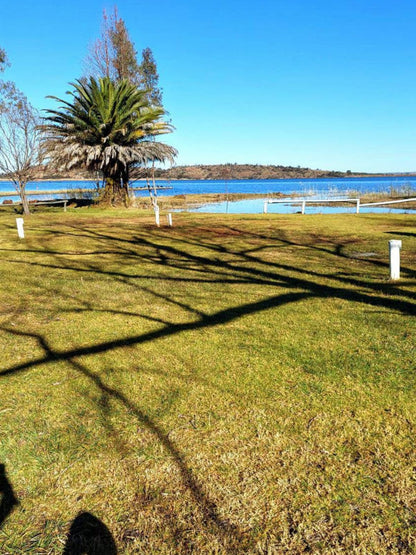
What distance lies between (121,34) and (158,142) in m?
14.0

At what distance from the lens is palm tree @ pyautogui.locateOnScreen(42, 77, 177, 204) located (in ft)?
85.8

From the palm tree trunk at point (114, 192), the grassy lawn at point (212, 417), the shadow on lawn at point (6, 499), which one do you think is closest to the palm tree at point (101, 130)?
the palm tree trunk at point (114, 192)

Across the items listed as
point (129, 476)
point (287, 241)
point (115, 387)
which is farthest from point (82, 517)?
point (287, 241)

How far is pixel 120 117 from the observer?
26.5m

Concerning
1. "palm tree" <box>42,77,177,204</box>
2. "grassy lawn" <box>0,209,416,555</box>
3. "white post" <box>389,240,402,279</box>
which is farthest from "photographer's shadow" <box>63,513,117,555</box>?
"palm tree" <box>42,77,177,204</box>

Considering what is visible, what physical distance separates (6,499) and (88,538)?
627mm

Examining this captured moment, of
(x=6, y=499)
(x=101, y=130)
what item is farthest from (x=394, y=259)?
(x=101, y=130)

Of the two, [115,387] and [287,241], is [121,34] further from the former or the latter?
[115,387]

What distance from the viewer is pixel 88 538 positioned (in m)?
2.06

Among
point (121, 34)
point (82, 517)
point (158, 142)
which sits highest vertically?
point (121, 34)

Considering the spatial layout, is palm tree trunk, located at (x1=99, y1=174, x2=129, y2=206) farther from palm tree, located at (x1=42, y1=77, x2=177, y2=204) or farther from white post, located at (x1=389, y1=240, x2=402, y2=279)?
white post, located at (x1=389, y1=240, x2=402, y2=279)

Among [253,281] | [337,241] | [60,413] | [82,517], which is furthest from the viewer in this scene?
[337,241]

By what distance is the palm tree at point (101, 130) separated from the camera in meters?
26.1

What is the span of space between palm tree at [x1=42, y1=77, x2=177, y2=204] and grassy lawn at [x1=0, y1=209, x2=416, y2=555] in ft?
70.9
